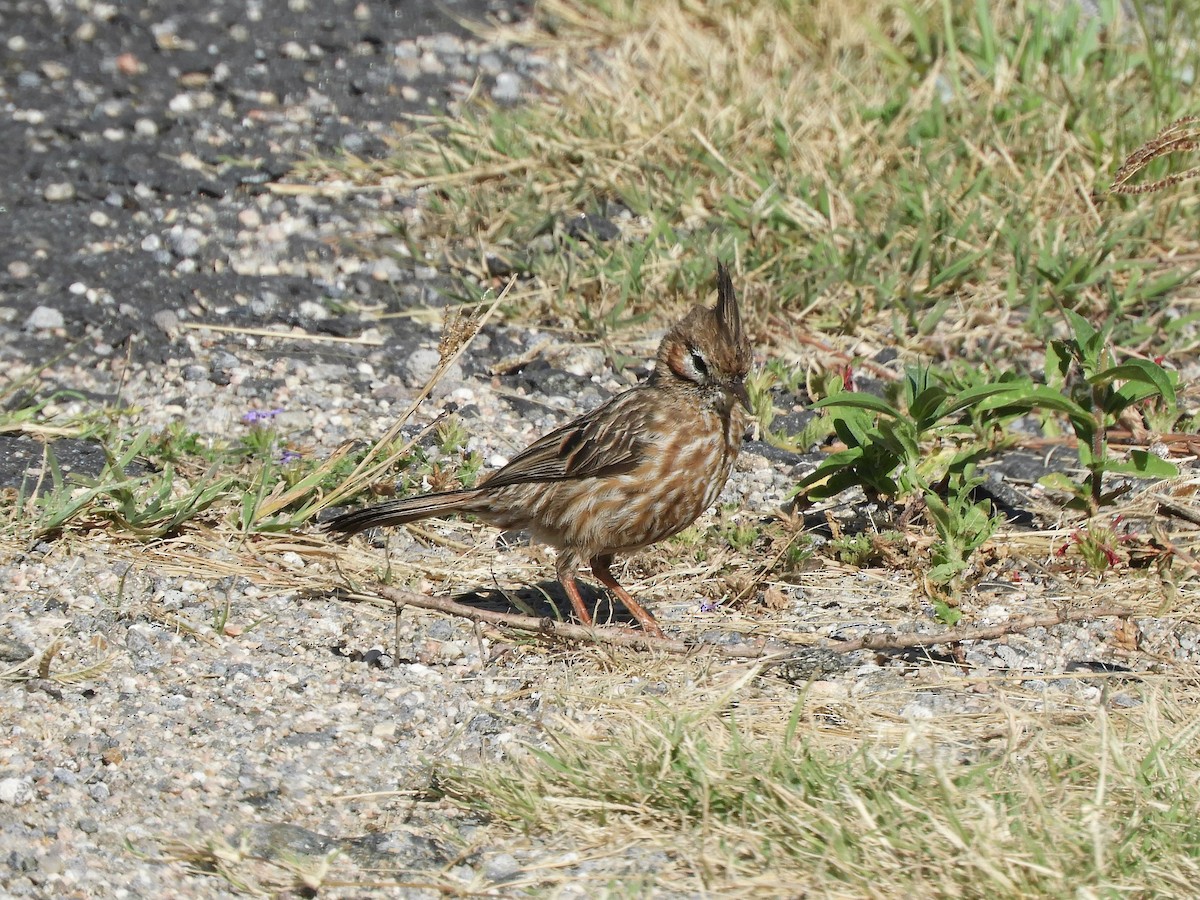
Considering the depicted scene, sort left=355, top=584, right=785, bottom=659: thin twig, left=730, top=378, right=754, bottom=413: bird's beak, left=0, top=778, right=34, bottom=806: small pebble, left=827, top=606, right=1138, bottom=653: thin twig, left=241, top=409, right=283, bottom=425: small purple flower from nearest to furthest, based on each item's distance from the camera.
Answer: left=0, top=778, right=34, bottom=806: small pebble < left=827, top=606, right=1138, bottom=653: thin twig < left=355, top=584, right=785, bottom=659: thin twig < left=730, top=378, right=754, bottom=413: bird's beak < left=241, top=409, right=283, bottom=425: small purple flower

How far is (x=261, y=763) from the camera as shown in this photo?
4.16m

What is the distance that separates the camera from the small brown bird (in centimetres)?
527

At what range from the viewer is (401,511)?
5.34 meters

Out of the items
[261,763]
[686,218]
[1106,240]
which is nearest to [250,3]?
[686,218]

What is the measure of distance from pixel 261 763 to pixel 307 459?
203 centimetres

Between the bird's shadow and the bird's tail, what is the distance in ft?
1.04

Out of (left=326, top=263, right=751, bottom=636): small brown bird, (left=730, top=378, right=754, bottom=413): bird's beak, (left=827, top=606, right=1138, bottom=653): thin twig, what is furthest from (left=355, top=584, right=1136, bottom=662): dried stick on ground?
(left=730, top=378, right=754, bottom=413): bird's beak

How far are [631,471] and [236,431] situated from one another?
1889mm

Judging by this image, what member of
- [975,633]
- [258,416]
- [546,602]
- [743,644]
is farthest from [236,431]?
[975,633]

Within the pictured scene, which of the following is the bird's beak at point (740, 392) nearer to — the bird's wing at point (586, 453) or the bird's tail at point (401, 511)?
the bird's wing at point (586, 453)

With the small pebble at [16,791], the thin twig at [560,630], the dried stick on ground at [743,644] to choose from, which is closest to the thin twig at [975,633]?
the dried stick on ground at [743,644]

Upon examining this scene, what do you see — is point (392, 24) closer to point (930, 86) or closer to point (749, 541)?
point (930, 86)

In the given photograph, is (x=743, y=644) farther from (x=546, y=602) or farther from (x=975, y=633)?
(x=546, y=602)

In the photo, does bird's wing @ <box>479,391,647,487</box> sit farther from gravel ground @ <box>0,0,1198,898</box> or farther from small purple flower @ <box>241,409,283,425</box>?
small purple flower @ <box>241,409,283,425</box>
